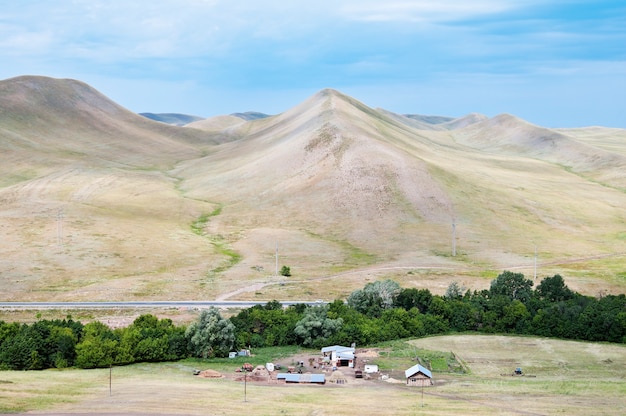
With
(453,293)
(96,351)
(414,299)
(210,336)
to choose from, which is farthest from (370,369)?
(453,293)

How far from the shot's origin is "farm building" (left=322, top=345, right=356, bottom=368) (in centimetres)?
8262

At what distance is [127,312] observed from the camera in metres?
106

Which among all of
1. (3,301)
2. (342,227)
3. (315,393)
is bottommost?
(315,393)

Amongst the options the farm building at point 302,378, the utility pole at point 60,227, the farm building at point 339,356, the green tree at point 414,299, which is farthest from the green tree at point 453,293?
the utility pole at point 60,227

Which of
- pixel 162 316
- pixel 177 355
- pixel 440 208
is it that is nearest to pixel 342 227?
pixel 440 208

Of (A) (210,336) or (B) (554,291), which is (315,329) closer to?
(A) (210,336)

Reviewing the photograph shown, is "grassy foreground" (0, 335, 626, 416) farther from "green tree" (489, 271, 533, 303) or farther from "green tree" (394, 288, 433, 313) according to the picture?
"green tree" (489, 271, 533, 303)

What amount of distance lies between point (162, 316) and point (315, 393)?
133 feet

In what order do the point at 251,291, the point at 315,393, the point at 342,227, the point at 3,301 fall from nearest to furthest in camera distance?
the point at 315,393, the point at 3,301, the point at 251,291, the point at 342,227

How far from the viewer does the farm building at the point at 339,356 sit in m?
82.6

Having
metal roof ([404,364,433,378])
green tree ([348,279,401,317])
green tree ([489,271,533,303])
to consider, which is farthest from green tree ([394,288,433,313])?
metal roof ([404,364,433,378])

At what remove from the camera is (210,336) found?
85.5 meters

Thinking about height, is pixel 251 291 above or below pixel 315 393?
above

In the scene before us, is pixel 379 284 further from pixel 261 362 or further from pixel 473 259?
pixel 473 259
